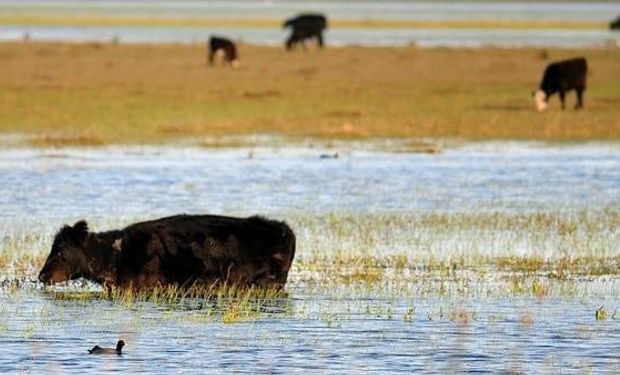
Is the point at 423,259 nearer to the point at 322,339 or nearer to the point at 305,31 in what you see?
the point at 322,339

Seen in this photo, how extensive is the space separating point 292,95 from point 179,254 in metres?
22.6

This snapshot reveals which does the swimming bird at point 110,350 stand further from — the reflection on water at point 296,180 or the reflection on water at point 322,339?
the reflection on water at point 296,180

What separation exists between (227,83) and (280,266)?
26459mm

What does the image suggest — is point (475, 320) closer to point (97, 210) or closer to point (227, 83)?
point (97, 210)

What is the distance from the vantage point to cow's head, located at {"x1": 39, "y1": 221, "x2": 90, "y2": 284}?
13086 millimetres

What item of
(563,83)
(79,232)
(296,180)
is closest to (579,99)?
(563,83)

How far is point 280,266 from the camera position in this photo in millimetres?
13094

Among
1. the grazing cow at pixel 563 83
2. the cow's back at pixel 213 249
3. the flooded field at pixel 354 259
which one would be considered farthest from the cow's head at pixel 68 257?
the grazing cow at pixel 563 83

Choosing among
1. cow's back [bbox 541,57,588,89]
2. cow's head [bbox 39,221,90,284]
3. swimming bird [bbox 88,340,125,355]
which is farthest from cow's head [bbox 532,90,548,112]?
swimming bird [bbox 88,340,125,355]

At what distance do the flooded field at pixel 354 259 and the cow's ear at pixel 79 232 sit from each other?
1.46 feet

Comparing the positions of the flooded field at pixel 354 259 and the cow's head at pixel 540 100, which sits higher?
the cow's head at pixel 540 100

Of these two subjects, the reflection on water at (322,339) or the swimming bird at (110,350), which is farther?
the swimming bird at (110,350)

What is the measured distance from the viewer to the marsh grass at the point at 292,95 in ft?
95.0

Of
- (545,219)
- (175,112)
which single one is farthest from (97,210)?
(175,112)
